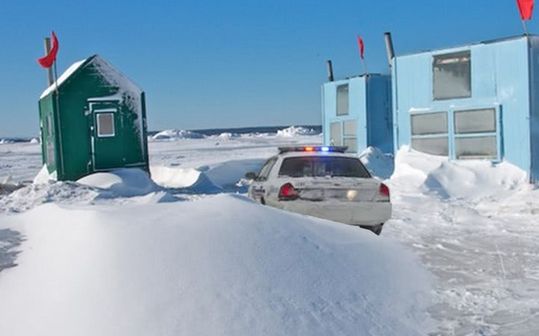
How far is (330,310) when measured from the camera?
5801 millimetres

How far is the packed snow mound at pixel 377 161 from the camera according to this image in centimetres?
2242

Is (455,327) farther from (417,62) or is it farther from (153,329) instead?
(417,62)

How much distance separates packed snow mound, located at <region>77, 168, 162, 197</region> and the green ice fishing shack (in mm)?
691

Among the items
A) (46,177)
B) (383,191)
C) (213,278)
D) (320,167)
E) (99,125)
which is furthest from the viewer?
(46,177)

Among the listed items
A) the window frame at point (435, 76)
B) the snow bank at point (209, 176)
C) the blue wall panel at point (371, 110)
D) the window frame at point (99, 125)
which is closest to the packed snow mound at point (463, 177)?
the window frame at point (435, 76)

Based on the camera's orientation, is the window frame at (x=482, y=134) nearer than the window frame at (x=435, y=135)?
Yes

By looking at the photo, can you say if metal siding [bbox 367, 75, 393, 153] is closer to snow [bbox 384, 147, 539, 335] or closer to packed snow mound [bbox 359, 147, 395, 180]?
packed snow mound [bbox 359, 147, 395, 180]

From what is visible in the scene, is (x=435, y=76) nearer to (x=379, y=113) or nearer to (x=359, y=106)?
(x=379, y=113)

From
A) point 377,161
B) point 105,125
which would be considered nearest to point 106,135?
point 105,125

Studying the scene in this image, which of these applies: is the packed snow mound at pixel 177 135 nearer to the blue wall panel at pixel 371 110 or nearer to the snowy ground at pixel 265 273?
the blue wall panel at pixel 371 110

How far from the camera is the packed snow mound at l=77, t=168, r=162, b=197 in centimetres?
1830

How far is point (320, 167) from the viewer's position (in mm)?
10125

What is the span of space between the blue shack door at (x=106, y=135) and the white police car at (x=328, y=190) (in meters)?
11.0

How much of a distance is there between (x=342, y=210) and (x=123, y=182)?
10.9 meters
